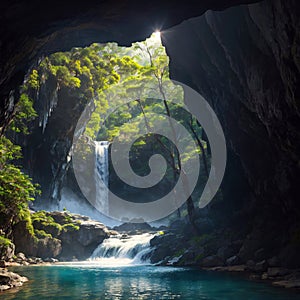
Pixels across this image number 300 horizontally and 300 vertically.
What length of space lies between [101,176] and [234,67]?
33.3 m

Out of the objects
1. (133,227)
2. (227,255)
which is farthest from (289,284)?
(133,227)

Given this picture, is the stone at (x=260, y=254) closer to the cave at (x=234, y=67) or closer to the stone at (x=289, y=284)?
the cave at (x=234, y=67)

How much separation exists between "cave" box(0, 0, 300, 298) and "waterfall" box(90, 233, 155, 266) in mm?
6901

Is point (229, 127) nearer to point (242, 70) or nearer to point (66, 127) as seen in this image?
point (242, 70)

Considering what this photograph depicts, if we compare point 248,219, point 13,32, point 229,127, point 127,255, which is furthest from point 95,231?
point 13,32

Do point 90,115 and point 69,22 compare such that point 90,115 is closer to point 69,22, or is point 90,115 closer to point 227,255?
point 227,255

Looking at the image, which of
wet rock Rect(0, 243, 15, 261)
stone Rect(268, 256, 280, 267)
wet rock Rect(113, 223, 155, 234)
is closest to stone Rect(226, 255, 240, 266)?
stone Rect(268, 256, 280, 267)

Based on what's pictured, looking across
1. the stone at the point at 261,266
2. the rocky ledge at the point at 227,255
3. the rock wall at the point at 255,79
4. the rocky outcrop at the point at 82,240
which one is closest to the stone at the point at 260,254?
the rocky ledge at the point at 227,255

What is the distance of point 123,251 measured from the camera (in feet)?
95.0

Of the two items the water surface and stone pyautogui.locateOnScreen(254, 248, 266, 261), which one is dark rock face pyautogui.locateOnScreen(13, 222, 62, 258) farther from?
stone pyautogui.locateOnScreen(254, 248, 266, 261)

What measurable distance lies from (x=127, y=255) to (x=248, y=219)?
1091cm

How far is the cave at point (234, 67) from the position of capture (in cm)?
1014

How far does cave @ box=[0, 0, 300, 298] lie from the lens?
399 inches

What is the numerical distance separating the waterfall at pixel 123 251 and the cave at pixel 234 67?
6901 millimetres
